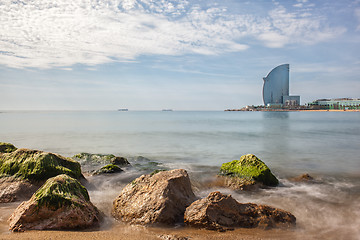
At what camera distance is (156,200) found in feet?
14.0

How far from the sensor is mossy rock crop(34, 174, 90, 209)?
3.81m

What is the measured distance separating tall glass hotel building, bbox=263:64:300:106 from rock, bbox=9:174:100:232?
6930 inches

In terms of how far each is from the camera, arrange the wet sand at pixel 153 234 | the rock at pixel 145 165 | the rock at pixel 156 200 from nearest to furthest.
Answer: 1. the wet sand at pixel 153 234
2. the rock at pixel 156 200
3. the rock at pixel 145 165

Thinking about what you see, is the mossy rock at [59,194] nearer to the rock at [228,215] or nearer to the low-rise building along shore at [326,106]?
the rock at [228,215]

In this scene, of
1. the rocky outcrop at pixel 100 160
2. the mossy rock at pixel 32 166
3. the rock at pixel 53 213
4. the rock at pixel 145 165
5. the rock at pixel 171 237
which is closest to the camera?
the rock at pixel 171 237

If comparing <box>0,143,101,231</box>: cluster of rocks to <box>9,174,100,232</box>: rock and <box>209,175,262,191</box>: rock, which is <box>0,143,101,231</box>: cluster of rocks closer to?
<box>9,174,100,232</box>: rock

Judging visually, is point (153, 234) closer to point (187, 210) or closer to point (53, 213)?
point (187, 210)

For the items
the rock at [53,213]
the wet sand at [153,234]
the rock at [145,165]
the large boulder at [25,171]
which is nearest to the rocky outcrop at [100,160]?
the rock at [145,165]

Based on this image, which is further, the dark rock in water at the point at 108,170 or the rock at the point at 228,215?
the dark rock in water at the point at 108,170

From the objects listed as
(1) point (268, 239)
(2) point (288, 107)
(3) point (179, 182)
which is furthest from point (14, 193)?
(2) point (288, 107)

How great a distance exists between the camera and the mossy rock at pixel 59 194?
12.5ft

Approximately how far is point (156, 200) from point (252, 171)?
3547 millimetres

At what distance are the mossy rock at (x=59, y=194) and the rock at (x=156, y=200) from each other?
76cm

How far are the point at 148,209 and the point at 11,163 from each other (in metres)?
4.18
